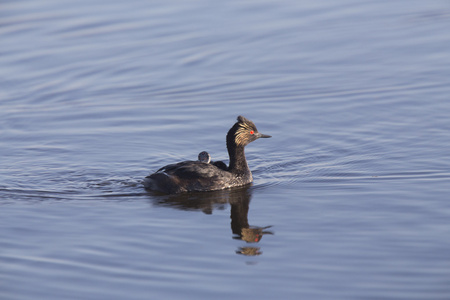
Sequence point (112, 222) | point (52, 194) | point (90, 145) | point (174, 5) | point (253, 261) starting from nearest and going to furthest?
point (253, 261) < point (112, 222) < point (52, 194) < point (90, 145) < point (174, 5)

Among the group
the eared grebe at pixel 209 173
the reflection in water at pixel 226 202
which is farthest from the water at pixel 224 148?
the eared grebe at pixel 209 173

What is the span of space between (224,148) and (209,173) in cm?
235

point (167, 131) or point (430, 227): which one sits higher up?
point (167, 131)

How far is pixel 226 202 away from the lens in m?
13.6

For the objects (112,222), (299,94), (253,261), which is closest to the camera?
(253,261)

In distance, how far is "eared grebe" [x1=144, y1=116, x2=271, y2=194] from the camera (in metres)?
14.0

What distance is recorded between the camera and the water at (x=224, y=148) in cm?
1011

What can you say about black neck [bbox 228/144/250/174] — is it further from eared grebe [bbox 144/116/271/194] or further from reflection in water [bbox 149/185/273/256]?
reflection in water [bbox 149/185/273/256]

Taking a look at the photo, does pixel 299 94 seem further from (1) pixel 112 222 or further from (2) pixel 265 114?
(1) pixel 112 222

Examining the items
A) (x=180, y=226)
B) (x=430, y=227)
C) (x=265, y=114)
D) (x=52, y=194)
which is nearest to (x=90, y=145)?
(x=52, y=194)

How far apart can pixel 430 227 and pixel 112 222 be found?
16.3 ft

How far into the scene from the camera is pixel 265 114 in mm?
18219

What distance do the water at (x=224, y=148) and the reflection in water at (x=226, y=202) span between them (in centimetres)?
6

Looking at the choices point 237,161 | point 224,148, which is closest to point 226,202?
point 237,161
